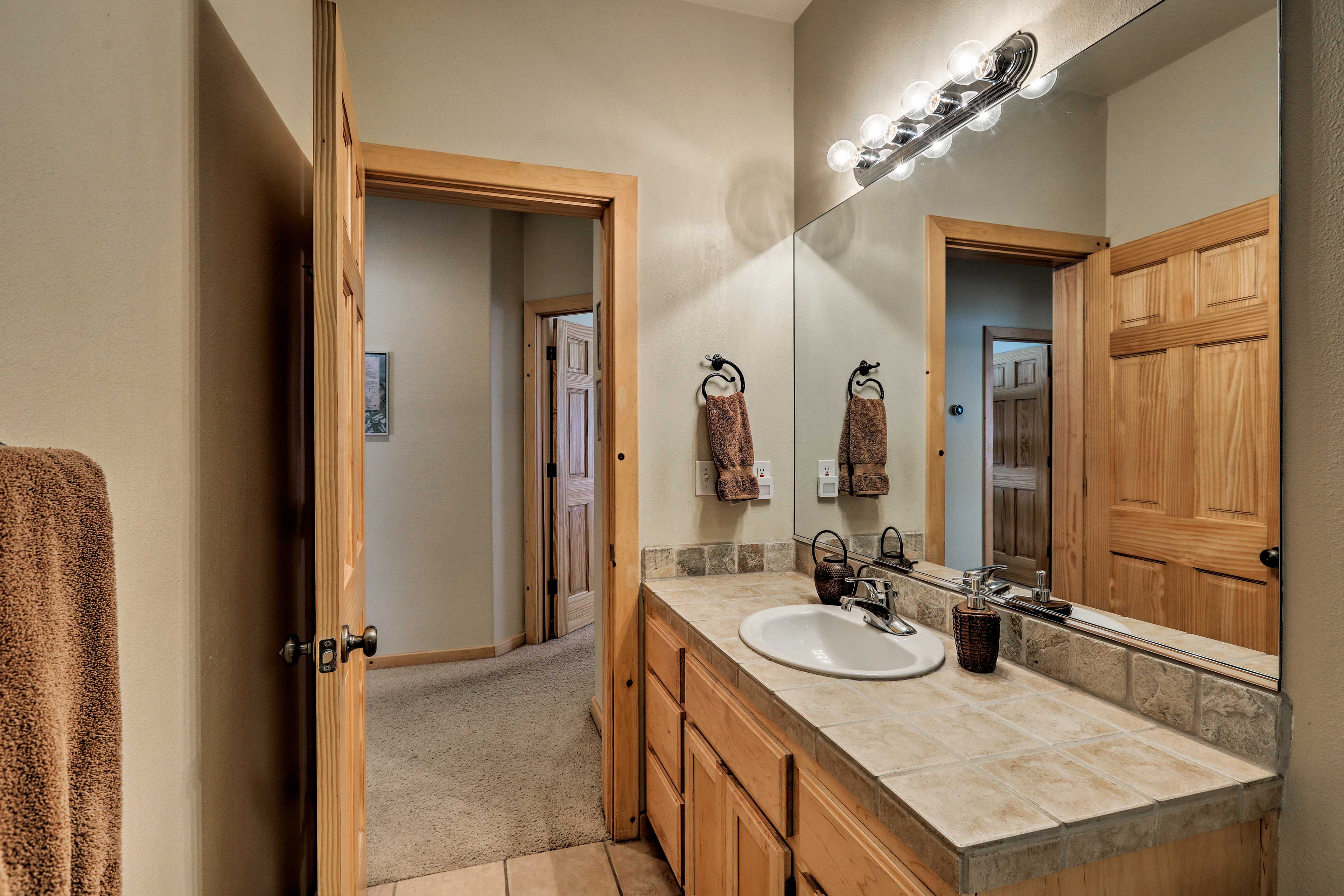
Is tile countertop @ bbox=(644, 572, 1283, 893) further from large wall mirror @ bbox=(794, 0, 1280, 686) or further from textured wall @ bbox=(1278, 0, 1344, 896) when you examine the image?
large wall mirror @ bbox=(794, 0, 1280, 686)

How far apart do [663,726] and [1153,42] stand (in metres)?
1.86

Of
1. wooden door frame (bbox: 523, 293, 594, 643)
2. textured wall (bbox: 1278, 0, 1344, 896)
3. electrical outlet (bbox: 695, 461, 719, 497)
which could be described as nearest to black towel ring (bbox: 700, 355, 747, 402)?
electrical outlet (bbox: 695, 461, 719, 497)

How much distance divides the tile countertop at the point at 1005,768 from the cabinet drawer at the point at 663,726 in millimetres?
516

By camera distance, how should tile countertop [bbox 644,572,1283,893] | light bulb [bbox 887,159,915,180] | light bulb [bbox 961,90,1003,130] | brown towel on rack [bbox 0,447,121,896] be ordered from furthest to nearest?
light bulb [bbox 887,159,915,180] < light bulb [bbox 961,90,1003,130] < tile countertop [bbox 644,572,1283,893] < brown towel on rack [bbox 0,447,121,896]

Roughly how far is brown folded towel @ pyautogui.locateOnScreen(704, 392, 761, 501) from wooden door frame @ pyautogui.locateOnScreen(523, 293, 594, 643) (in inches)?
74.0

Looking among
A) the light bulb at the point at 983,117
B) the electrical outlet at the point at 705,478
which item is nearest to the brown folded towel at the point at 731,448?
the electrical outlet at the point at 705,478

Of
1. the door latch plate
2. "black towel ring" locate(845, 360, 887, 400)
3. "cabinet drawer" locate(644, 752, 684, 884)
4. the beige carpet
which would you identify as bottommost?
the beige carpet

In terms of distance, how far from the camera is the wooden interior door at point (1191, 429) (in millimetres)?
909

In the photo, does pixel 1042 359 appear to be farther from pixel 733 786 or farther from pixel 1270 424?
pixel 733 786

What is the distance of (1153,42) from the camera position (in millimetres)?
1066

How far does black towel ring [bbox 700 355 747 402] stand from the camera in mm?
2072

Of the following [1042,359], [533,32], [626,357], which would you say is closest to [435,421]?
[626,357]

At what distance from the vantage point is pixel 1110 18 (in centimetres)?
114

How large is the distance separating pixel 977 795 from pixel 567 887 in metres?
1.43
